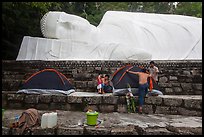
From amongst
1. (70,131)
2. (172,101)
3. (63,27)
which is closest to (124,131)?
(70,131)

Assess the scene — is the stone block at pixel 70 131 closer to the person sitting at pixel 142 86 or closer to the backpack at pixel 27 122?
the backpack at pixel 27 122

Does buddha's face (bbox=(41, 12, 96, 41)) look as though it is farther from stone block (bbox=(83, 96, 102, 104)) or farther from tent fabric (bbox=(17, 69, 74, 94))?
stone block (bbox=(83, 96, 102, 104))

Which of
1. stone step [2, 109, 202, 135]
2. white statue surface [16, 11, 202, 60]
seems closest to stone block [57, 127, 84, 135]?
stone step [2, 109, 202, 135]

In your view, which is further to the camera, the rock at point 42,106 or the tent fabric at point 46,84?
the tent fabric at point 46,84

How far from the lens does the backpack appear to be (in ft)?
11.3

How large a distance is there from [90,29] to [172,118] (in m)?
4.32

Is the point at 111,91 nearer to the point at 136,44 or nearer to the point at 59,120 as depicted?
the point at 59,120

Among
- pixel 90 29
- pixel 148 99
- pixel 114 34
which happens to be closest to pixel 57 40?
pixel 90 29

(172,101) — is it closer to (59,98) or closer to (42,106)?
(59,98)

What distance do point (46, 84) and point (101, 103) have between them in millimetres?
1251

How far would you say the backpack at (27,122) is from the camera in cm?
344

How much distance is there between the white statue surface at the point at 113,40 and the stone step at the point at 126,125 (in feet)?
8.64

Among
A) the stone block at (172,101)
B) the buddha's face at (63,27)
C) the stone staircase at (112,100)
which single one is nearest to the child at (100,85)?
the stone staircase at (112,100)

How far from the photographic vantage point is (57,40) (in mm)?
7227
